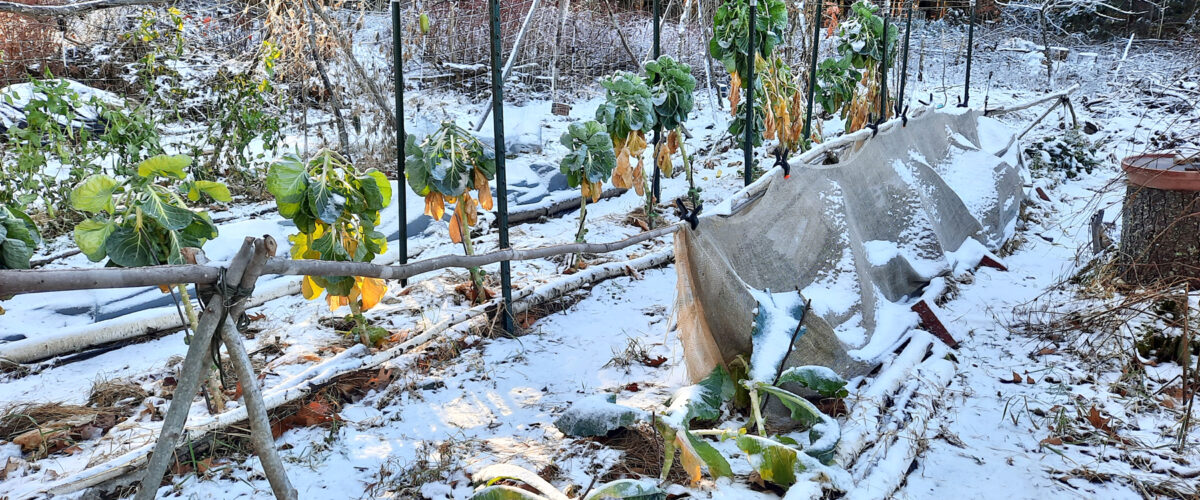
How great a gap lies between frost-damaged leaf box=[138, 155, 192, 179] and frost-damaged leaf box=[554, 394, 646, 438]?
132 centimetres

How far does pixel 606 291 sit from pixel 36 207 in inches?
161

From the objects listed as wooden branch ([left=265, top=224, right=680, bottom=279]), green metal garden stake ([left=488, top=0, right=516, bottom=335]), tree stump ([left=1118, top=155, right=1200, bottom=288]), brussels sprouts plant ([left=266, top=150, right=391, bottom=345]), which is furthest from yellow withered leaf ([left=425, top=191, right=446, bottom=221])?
tree stump ([left=1118, top=155, right=1200, bottom=288])

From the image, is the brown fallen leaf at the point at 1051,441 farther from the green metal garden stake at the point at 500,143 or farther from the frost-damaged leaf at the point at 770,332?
the green metal garden stake at the point at 500,143

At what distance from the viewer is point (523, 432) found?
250cm

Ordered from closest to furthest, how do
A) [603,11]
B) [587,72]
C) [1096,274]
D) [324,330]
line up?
[324,330], [1096,274], [587,72], [603,11]

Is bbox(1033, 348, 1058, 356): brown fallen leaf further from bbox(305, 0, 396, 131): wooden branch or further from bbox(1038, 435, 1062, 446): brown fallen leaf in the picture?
bbox(305, 0, 396, 131): wooden branch

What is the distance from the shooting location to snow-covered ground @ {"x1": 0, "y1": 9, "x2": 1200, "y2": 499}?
2209 mm

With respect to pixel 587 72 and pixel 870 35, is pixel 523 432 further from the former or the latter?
pixel 587 72

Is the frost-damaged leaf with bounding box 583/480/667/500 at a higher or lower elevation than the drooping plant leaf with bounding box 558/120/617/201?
lower

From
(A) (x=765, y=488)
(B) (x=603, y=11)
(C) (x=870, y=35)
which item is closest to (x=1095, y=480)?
(A) (x=765, y=488)

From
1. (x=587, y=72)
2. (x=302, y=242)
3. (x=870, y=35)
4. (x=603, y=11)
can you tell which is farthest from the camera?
(x=603, y=11)

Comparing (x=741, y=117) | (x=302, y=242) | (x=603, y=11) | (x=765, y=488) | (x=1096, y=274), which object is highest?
(x=603, y=11)

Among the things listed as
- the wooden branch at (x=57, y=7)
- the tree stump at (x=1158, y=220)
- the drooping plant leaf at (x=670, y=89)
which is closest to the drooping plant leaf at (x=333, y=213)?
the wooden branch at (x=57, y=7)

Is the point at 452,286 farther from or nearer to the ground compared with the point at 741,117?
nearer to the ground
